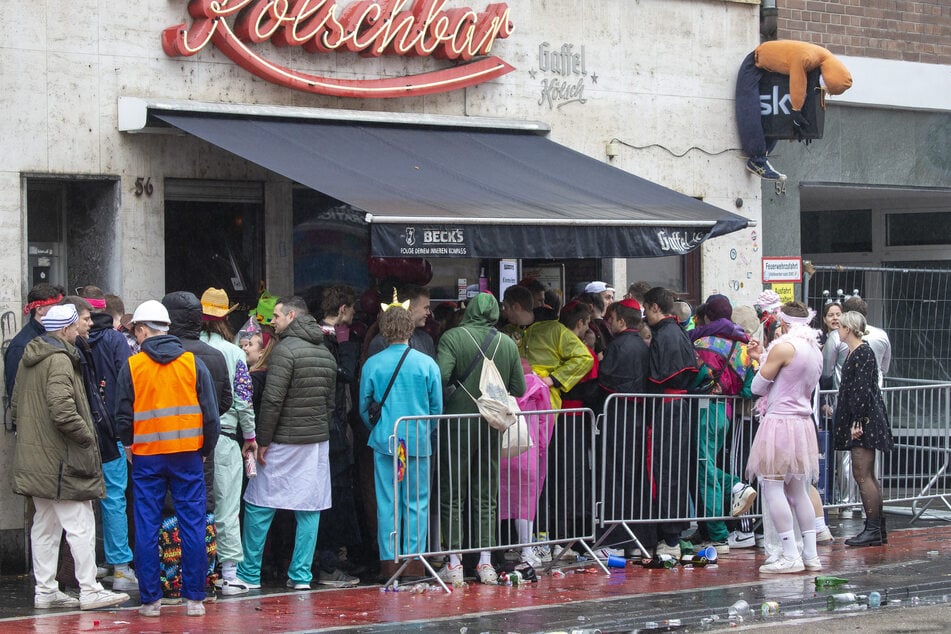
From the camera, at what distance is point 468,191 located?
1119 cm

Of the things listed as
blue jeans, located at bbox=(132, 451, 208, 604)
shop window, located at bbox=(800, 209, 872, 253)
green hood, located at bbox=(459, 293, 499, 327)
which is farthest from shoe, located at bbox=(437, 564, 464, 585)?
shop window, located at bbox=(800, 209, 872, 253)

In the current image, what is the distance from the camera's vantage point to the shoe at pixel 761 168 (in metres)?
14.9

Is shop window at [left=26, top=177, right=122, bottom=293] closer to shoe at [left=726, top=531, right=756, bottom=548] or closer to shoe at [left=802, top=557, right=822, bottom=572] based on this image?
shoe at [left=726, top=531, right=756, bottom=548]

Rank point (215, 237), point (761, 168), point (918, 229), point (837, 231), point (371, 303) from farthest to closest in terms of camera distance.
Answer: point (837, 231), point (918, 229), point (761, 168), point (215, 237), point (371, 303)

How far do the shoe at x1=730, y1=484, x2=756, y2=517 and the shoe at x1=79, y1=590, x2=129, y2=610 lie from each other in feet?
15.2

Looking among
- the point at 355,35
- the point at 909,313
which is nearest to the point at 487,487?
A: the point at 355,35

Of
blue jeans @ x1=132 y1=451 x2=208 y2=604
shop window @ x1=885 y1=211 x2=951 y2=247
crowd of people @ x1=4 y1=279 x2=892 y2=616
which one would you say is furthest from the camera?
shop window @ x1=885 y1=211 x2=951 y2=247

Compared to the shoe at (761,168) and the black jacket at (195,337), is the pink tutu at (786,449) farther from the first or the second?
the shoe at (761,168)

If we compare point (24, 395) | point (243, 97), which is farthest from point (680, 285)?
point (24, 395)

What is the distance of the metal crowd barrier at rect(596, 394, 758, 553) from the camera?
10.8m

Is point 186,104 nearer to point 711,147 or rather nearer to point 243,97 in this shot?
point 243,97

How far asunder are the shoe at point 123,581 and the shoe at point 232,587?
66 cm

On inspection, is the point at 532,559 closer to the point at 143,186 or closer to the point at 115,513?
the point at 115,513

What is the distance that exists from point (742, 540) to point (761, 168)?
15.4 ft
